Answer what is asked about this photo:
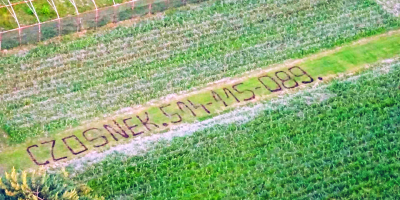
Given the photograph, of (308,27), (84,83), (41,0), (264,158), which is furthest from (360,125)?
(41,0)

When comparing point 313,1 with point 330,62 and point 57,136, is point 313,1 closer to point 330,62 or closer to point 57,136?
point 330,62

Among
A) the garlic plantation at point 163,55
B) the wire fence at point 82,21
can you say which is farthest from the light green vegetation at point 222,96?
the wire fence at point 82,21

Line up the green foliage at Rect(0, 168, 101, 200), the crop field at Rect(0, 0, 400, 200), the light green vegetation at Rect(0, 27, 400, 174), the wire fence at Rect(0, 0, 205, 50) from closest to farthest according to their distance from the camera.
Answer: the green foliage at Rect(0, 168, 101, 200)
the crop field at Rect(0, 0, 400, 200)
the light green vegetation at Rect(0, 27, 400, 174)
the wire fence at Rect(0, 0, 205, 50)

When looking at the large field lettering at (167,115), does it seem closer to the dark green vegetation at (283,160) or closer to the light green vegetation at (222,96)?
the light green vegetation at (222,96)

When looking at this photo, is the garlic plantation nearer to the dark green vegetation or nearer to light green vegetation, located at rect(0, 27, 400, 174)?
light green vegetation, located at rect(0, 27, 400, 174)

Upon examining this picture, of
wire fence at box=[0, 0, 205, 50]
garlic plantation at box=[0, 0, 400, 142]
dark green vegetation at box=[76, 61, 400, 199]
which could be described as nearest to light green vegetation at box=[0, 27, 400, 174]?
garlic plantation at box=[0, 0, 400, 142]

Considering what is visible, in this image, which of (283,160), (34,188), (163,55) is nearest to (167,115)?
(163,55)
